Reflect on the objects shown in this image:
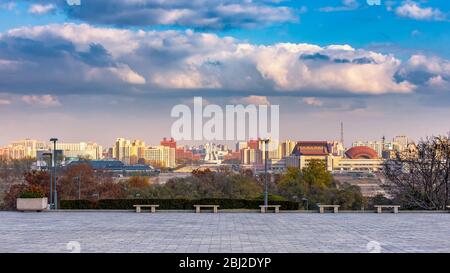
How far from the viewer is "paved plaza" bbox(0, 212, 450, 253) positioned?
60.7 feet

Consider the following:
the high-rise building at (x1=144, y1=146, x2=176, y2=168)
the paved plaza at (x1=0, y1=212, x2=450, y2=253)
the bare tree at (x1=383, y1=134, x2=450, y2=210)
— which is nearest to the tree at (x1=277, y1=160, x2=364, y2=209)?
the bare tree at (x1=383, y1=134, x2=450, y2=210)

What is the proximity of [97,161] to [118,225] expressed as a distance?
9767 centimetres

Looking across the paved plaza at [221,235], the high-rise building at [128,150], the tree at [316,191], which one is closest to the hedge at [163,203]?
the paved plaza at [221,235]

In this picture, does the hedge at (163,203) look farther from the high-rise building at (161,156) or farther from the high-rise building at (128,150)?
the high-rise building at (161,156)

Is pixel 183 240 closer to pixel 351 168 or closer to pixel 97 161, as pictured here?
pixel 97 161

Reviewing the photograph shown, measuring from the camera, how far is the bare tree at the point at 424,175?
153 ft

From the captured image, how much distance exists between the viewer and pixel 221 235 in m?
22.8

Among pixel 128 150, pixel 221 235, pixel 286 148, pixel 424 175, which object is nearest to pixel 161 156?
pixel 128 150

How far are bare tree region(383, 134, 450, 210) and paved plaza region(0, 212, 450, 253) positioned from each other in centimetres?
1512

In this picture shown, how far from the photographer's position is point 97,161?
4852 inches

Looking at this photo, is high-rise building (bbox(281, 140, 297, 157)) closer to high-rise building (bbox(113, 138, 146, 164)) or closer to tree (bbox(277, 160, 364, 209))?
high-rise building (bbox(113, 138, 146, 164))

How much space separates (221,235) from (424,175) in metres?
29.0

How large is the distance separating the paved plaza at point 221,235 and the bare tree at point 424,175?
15121 millimetres
